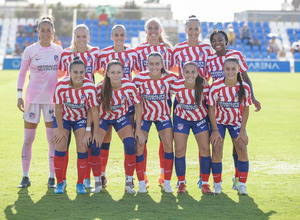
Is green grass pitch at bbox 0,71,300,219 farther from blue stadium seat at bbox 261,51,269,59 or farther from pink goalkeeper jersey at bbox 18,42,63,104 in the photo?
blue stadium seat at bbox 261,51,269,59

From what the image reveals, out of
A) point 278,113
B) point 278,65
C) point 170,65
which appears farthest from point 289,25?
point 170,65

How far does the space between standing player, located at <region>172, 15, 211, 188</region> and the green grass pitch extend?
0.73m

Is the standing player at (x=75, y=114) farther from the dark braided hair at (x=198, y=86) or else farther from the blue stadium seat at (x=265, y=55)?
the blue stadium seat at (x=265, y=55)

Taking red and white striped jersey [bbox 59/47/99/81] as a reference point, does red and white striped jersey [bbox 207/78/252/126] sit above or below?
below

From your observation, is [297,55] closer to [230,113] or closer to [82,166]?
[230,113]

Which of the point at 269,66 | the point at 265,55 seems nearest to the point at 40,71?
the point at 269,66

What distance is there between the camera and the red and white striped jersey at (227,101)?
17.5 feet

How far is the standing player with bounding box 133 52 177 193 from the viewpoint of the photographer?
18.0 ft

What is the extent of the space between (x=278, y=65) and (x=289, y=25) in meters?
11.5

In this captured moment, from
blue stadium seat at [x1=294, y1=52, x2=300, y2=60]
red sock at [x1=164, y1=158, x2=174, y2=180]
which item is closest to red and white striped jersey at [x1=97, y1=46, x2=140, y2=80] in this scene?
red sock at [x1=164, y1=158, x2=174, y2=180]

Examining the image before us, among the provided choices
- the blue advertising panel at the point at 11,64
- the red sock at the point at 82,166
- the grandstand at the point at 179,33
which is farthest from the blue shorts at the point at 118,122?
the grandstand at the point at 179,33

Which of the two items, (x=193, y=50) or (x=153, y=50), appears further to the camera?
(x=153, y=50)

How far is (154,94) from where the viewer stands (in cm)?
551

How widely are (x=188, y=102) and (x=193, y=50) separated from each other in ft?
2.54
